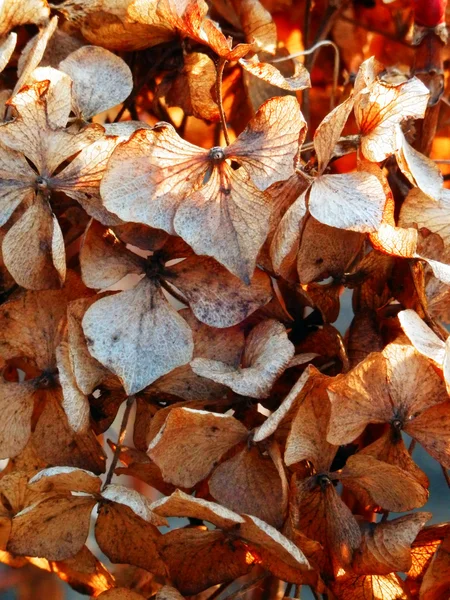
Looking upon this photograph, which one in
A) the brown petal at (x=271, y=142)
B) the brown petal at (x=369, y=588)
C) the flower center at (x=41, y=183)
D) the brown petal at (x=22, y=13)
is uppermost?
the brown petal at (x=22, y=13)

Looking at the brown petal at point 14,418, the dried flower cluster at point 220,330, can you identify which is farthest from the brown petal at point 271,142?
the brown petal at point 14,418

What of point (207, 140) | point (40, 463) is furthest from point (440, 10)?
point (40, 463)

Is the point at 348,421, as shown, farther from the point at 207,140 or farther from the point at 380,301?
the point at 207,140

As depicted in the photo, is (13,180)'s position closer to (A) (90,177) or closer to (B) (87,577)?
(A) (90,177)

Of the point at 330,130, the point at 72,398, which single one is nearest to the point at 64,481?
the point at 72,398

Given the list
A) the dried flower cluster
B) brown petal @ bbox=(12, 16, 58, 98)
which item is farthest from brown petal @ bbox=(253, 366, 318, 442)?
brown petal @ bbox=(12, 16, 58, 98)

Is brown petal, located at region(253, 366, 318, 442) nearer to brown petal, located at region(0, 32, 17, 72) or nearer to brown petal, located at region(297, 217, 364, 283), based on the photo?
brown petal, located at region(297, 217, 364, 283)

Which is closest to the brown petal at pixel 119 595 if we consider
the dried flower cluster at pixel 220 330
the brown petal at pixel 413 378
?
the dried flower cluster at pixel 220 330

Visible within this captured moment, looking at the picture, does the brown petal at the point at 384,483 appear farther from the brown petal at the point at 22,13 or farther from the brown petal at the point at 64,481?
the brown petal at the point at 22,13

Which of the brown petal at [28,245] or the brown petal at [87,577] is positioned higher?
the brown petal at [28,245]
